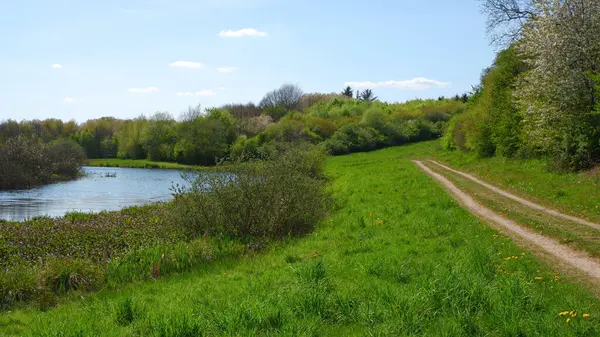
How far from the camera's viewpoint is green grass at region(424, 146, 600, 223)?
53.5 feet

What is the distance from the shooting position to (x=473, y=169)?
3284cm

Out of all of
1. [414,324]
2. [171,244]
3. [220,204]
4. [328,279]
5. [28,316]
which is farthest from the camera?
[220,204]

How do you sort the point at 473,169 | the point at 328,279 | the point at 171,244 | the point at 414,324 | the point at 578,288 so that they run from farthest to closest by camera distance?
the point at 473,169, the point at 171,244, the point at 328,279, the point at 578,288, the point at 414,324

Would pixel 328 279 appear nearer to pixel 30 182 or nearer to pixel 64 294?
pixel 64 294

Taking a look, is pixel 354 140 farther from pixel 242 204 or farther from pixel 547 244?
pixel 547 244

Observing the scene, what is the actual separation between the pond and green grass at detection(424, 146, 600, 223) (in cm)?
1627

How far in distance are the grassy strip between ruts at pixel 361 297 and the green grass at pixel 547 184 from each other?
4.55m

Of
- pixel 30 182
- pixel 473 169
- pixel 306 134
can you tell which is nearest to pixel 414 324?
pixel 473 169

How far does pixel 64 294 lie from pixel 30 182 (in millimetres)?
38197

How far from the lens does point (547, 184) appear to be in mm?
20766

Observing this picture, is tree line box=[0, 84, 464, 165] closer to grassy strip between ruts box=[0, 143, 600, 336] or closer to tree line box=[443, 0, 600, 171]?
tree line box=[443, 0, 600, 171]

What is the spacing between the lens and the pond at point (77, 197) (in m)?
30.5

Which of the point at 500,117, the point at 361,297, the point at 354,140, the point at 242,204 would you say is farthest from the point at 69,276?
the point at 354,140

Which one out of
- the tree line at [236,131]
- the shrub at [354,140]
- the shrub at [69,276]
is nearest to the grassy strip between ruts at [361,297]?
the shrub at [69,276]
